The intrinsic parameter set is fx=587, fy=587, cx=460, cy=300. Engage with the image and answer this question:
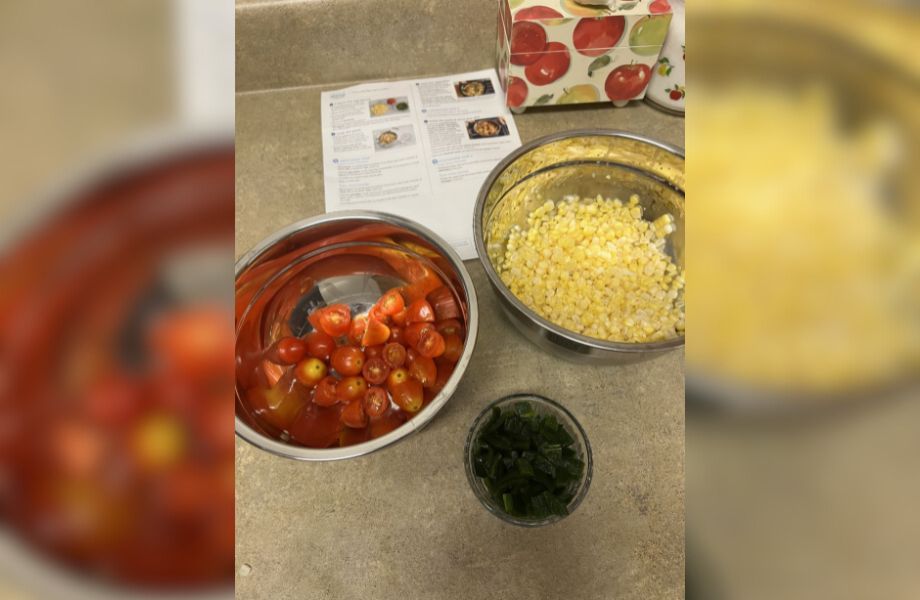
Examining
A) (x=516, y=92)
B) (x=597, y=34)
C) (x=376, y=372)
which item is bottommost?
(x=376, y=372)

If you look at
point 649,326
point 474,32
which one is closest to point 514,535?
point 649,326

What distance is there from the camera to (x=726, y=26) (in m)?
0.08

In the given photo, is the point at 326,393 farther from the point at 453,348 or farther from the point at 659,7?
the point at 659,7

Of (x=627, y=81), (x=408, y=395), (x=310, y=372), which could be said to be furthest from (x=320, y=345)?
(x=627, y=81)

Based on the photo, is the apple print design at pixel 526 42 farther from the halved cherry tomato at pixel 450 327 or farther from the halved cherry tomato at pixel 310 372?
the halved cherry tomato at pixel 310 372

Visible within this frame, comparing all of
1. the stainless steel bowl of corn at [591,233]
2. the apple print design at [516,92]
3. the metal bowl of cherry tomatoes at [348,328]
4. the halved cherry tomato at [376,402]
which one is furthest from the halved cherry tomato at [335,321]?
the apple print design at [516,92]

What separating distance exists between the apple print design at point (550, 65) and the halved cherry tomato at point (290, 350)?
585 mm

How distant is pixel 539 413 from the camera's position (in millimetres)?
739

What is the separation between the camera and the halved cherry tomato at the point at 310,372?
748mm

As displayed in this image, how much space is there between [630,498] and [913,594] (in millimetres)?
705

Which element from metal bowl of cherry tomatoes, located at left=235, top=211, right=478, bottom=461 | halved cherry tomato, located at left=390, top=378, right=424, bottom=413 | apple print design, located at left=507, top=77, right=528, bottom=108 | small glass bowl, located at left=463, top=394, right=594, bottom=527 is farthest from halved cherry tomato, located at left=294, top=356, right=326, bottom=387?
apple print design, located at left=507, top=77, right=528, bottom=108

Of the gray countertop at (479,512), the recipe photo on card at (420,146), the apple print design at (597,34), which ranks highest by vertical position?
the apple print design at (597,34)

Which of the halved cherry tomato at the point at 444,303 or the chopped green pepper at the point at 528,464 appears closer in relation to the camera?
the chopped green pepper at the point at 528,464

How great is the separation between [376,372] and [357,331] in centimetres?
8
